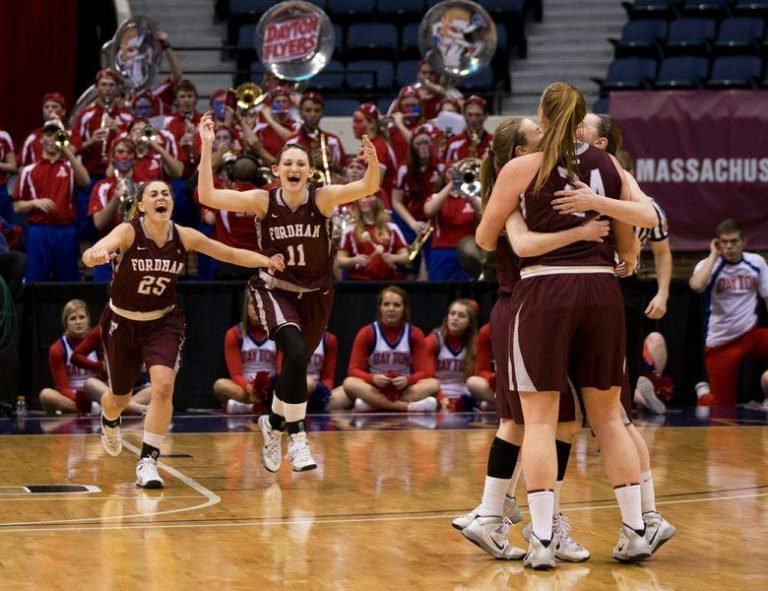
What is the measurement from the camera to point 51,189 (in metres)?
13.5

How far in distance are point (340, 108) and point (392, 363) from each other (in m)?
5.56

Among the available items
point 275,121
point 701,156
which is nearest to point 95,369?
point 275,121

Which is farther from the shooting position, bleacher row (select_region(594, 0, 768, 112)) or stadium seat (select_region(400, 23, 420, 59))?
stadium seat (select_region(400, 23, 420, 59))

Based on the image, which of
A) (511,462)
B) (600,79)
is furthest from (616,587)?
(600,79)

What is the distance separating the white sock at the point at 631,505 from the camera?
566 cm

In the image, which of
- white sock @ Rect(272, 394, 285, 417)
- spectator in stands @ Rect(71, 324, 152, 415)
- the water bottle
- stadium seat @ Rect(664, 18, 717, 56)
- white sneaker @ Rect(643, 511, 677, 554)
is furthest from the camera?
stadium seat @ Rect(664, 18, 717, 56)

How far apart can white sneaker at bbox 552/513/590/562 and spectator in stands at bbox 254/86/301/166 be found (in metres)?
8.54

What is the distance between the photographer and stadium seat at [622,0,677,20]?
18.0 metres

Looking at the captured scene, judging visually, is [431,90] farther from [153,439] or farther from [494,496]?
[494,496]

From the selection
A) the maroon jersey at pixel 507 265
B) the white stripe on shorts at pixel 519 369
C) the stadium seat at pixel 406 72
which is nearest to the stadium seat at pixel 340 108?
the stadium seat at pixel 406 72

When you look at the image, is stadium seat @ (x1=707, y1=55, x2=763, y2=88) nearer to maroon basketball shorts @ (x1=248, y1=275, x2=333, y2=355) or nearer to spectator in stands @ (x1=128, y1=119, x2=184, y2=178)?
spectator in stands @ (x1=128, y1=119, x2=184, y2=178)

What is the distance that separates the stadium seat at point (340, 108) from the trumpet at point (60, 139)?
13.0 feet

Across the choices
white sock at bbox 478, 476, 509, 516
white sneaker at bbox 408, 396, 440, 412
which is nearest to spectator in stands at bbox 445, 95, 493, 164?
white sneaker at bbox 408, 396, 440, 412

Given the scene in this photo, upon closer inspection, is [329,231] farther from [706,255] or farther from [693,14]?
[693,14]
